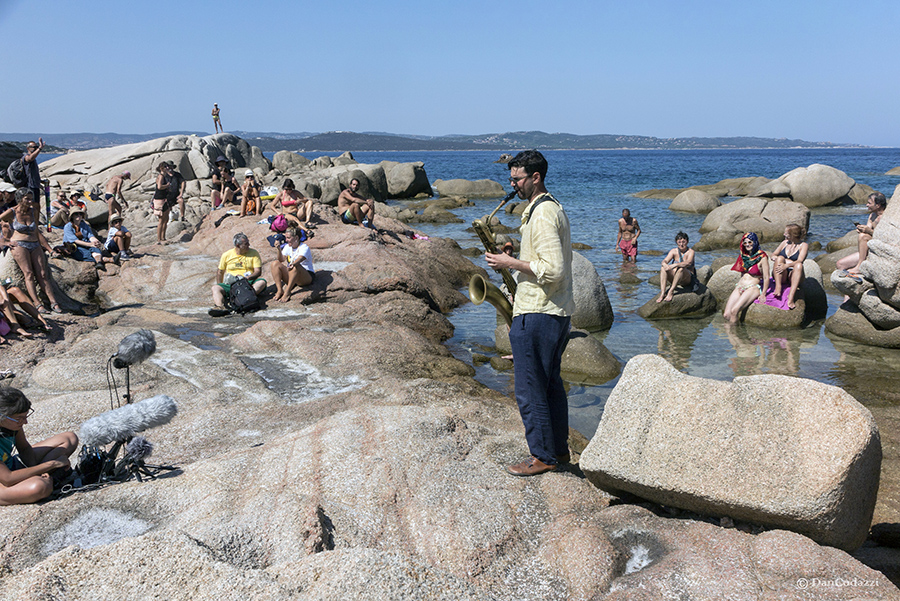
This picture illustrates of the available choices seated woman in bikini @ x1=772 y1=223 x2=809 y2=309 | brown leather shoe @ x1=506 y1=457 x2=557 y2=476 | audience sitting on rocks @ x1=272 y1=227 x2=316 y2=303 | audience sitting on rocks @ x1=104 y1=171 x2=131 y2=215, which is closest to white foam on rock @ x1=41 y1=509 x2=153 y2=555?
brown leather shoe @ x1=506 y1=457 x2=557 y2=476

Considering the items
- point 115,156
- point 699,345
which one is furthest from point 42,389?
point 115,156

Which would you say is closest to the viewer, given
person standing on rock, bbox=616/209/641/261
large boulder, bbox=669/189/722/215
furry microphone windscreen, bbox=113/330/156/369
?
furry microphone windscreen, bbox=113/330/156/369

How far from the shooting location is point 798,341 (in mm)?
10195

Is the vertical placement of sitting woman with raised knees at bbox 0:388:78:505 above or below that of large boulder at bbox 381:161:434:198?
below

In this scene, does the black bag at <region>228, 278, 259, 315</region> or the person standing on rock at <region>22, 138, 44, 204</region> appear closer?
the black bag at <region>228, 278, 259, 315</region>

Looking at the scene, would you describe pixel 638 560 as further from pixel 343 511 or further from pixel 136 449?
pixel 136 449

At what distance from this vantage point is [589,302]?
36.5 ft

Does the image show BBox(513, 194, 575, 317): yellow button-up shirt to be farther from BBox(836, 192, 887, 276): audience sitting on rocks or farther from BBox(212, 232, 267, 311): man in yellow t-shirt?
BBox(836, 192, 887, 276): audience sitting on rocks

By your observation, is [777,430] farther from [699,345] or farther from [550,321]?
[699,345]

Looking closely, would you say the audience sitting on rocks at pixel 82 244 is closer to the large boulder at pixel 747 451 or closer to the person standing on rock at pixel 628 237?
the large boulder at pixel 747 451

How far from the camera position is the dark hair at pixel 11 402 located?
4.13 m

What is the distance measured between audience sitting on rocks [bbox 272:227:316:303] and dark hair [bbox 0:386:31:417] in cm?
661

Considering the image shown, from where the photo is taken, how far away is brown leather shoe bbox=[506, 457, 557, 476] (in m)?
4.49

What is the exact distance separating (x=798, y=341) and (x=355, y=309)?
692 centimetres
